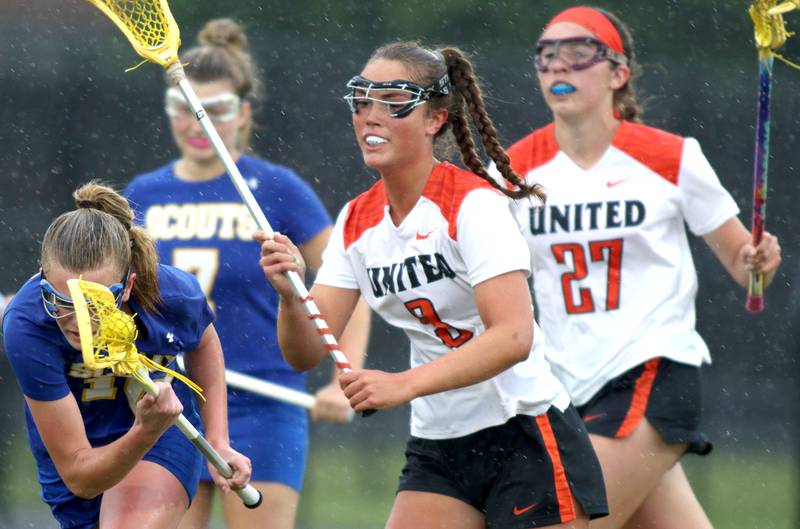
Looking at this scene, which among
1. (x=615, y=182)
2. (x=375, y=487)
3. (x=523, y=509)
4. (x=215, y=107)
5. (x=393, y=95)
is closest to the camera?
(x=523, y=509)

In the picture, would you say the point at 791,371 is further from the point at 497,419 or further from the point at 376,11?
the point at 497,419

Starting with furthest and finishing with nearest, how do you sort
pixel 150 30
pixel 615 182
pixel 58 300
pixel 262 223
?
pixel 615 182 → pixel 150 30 → pixel 262 223 → pixel 58 300

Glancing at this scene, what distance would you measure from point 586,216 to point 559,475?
4.60 feet

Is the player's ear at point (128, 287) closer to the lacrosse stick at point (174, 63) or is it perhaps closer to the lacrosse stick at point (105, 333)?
the lacrosse stick at point (105, 333)

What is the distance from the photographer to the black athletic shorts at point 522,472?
→ 4.13m

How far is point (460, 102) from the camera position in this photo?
174 inches

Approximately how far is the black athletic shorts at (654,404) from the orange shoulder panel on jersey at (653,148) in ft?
2.27

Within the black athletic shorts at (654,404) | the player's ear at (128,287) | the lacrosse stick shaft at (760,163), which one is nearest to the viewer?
the player's ear at (128,287)

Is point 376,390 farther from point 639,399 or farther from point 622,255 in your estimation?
point 622,255

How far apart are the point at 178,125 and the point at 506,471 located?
2604mm

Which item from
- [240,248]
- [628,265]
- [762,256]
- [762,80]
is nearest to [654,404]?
[628,265]

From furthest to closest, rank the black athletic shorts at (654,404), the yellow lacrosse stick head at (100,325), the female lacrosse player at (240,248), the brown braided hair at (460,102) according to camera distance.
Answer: the female lacrosse player at (240,248), the black athletic shorts at (654,404), the brown braided hair at (460,102), the yellow lacrosse stick head at (100,325)

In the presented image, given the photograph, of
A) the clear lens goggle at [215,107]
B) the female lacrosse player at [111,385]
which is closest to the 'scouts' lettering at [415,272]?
the female lacrosse player at [111,385]

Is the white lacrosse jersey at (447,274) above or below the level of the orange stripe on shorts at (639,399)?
above
